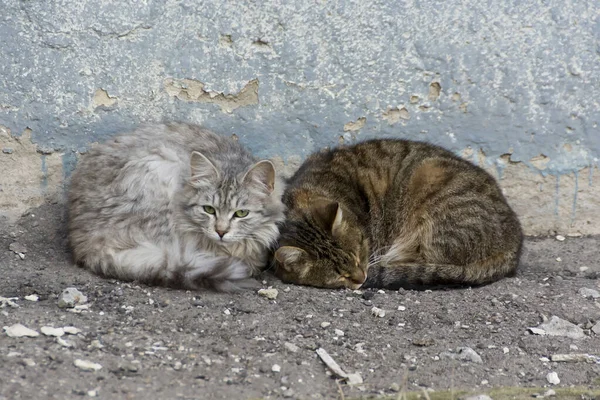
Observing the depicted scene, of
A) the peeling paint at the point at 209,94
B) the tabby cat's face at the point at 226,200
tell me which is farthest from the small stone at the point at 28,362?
the peeling paint at the point at 209,94

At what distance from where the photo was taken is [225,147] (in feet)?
18.3

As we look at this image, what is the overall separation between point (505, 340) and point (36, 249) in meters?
3.23

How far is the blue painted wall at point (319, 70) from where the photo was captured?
554 centimetres

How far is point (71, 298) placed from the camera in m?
4.68

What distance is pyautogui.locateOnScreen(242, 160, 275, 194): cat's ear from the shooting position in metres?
5.22

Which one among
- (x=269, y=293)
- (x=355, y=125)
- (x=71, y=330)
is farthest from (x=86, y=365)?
(x=355, y=125)

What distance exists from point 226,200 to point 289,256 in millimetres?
562

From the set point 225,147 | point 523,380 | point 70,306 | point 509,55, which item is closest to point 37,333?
point 70,306

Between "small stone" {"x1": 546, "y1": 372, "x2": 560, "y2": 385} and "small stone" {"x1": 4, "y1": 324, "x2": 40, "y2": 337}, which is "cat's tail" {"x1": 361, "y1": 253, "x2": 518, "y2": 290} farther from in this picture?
"small stone" {"x1": 4, "y1": 324, "x2": 40, "y2": 337}

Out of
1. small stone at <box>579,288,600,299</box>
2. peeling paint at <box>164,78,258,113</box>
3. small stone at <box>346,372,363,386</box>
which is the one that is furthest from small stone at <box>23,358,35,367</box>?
small stone at <box>579,288,600,299</box>

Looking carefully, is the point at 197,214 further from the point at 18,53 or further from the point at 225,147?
the point at 18,53

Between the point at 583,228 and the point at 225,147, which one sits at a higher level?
the point at 225,147

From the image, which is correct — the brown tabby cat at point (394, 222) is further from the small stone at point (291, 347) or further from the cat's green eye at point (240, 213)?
the small stone at point (291, 347)

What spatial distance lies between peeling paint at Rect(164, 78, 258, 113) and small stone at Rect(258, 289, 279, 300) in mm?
1399
